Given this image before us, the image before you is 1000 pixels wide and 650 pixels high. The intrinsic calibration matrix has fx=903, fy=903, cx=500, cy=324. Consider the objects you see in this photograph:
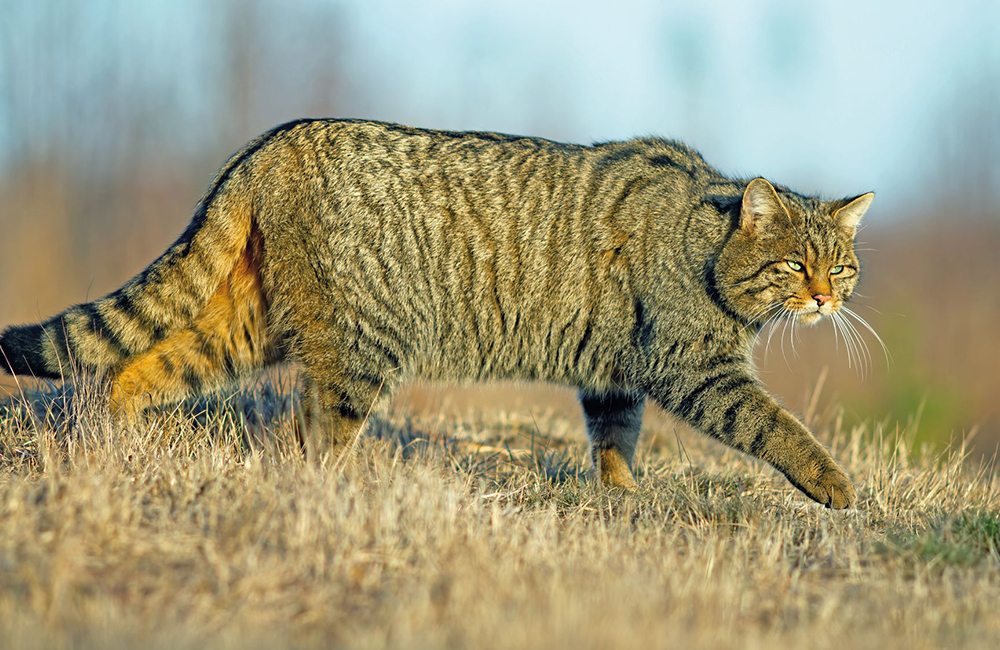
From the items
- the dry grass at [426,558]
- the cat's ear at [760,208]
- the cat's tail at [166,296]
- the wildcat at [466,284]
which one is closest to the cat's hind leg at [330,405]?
the wildcat at [466,284]

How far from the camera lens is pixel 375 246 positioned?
4.29 metres

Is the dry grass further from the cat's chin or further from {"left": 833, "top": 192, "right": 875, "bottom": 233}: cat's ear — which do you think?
{"left": 833, "top": 192, "right": 875, "bottom": 233}: cat's ear

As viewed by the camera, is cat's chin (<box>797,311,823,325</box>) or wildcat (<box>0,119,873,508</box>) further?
cat's chin (<box>797,311,823,325</box>)

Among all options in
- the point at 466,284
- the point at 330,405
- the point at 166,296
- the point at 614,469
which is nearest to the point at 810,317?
the point at 614,469

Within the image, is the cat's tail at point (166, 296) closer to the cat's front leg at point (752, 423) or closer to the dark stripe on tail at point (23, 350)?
the dark stripe on tail at point (23, 350)

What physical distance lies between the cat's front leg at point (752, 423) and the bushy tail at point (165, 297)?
2151mm

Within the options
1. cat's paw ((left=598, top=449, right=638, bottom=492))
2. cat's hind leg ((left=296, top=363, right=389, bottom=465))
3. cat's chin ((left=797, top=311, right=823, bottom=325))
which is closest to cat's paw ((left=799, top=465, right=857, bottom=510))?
cat's chin ((left=797, top=311, right=823, bottom=325))

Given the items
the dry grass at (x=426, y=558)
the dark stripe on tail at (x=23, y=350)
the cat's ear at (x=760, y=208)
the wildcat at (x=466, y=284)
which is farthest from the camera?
the cat's ear at (x=760, y=208)

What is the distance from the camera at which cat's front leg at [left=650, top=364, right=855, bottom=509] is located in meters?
4.00

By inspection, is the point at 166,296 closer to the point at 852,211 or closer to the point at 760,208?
the point at 760,208

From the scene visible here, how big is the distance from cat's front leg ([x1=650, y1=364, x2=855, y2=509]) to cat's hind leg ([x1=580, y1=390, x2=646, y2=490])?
0.39 m

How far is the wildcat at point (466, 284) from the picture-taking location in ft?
13.8

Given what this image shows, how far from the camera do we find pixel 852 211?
4.61 m

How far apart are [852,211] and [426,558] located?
3030 mm
